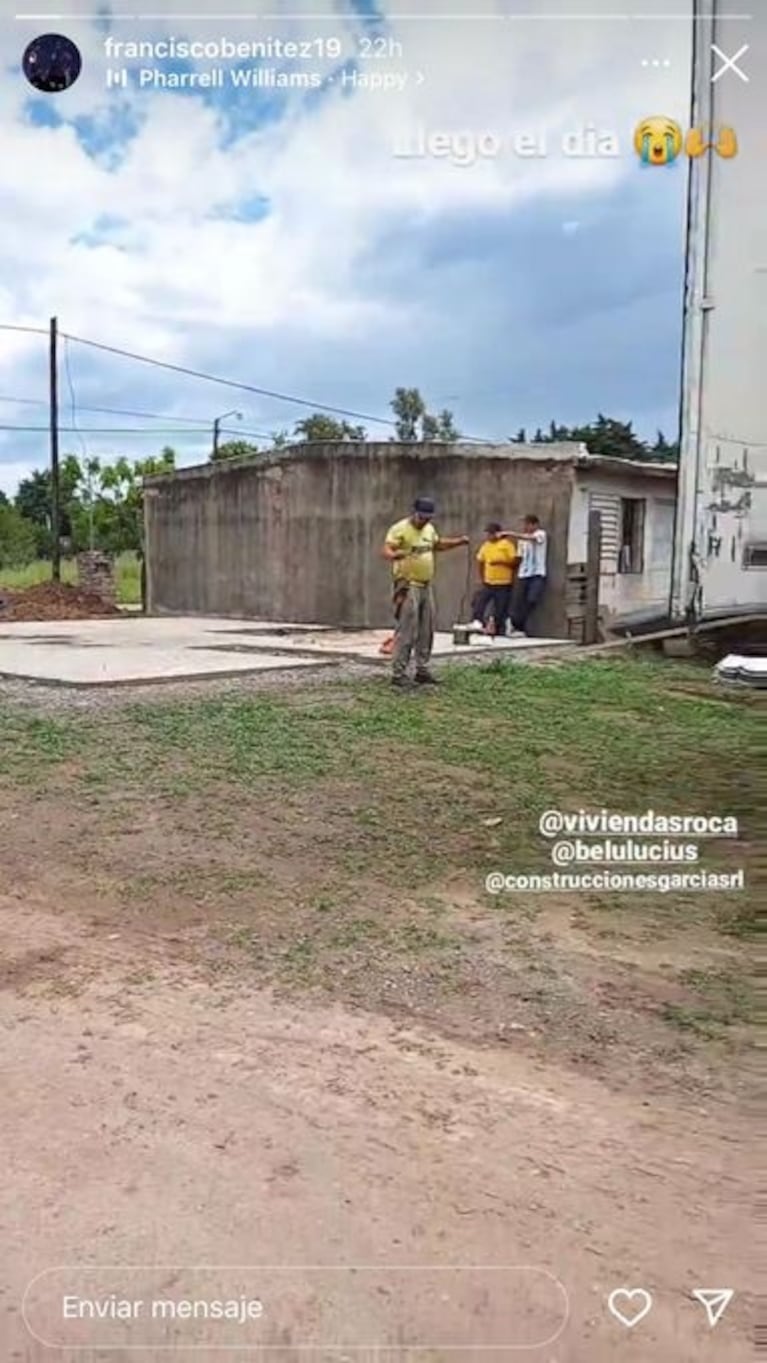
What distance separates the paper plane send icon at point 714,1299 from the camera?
1.59 meters

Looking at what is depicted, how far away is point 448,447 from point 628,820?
8804mm

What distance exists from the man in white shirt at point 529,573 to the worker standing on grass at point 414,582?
3995 mm

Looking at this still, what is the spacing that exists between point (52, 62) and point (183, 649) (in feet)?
24.5

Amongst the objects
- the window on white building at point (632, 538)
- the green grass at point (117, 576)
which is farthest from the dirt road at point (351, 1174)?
the green grass at point (117, 576)

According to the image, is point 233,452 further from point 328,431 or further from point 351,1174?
point 351,1174

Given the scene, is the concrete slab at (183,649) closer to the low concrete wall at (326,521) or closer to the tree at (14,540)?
the low concrete wall at (326,521)

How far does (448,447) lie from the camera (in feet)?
38.7

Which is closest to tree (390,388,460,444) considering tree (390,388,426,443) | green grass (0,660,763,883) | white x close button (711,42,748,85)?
tree (390,388,426,443)

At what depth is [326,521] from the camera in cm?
1357

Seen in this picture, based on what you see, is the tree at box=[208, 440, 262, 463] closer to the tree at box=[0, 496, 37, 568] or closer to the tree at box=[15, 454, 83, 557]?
the tree at box=[15, 454, 83, 557]

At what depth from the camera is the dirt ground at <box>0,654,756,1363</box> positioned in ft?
5.30

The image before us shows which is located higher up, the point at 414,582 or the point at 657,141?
the point at 657,141

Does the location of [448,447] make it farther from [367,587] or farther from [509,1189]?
[509,1189]

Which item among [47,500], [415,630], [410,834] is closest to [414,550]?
[415,630]
